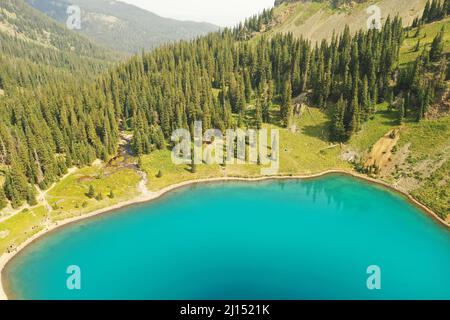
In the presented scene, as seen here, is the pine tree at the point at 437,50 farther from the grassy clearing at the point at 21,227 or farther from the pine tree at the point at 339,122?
the grassy clearing at the point at 21,227

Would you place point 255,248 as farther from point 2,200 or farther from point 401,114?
point 401,114

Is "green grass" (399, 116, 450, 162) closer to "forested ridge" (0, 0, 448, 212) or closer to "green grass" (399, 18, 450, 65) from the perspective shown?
"forested ridge" (0, 0, 448, 212)

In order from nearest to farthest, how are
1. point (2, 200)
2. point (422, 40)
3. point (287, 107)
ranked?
1. point (2, 200)
2. point (287, 107)
3. point (422, 40)

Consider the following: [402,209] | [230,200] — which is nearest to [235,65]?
[230,200]

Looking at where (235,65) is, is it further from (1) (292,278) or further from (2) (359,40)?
(1) (292,278)

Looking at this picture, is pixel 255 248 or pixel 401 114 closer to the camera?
pixel 255 248

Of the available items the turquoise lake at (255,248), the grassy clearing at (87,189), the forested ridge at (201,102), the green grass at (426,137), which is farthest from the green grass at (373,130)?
the grassy clearing at (87,189)

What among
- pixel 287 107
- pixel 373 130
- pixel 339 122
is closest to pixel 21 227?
pixel 287 107

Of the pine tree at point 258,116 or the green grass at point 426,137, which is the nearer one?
the green grass at point 426,137
